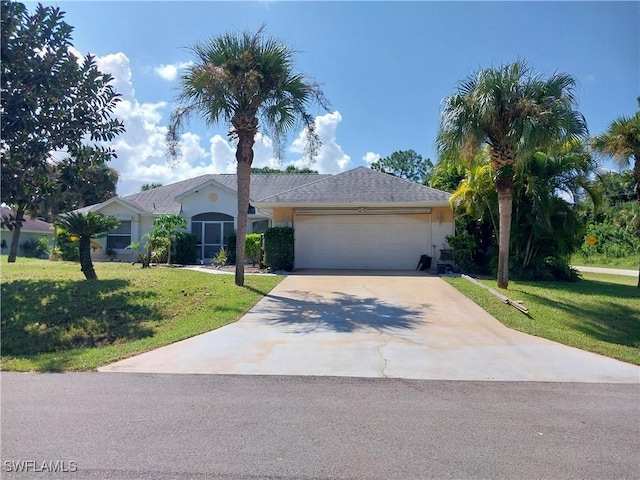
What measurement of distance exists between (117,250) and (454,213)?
1712 cm

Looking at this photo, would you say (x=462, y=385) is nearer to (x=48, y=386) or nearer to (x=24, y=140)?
(x=48, y=386)

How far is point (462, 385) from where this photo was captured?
19.4 feet

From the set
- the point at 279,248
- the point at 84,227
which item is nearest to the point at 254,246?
the point at 279,248

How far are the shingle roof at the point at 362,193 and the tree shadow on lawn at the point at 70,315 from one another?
7996mm

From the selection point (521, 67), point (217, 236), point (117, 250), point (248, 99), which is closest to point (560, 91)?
point (521, 67)

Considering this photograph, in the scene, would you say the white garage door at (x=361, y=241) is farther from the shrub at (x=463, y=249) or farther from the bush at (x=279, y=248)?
the bush at (x=279, y=248)

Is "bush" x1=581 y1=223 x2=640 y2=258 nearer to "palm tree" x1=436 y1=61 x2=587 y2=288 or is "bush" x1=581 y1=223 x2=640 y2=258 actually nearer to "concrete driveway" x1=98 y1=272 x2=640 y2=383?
"palm tree" x1=436 y1=61 x2=587 y2=288

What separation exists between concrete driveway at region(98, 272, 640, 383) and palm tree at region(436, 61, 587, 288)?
4.36 m

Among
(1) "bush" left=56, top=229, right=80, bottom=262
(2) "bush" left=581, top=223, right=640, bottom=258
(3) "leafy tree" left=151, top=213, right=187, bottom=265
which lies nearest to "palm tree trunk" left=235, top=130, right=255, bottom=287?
(3) "leafy tree" left=151, top=213, right=187, bottom=265

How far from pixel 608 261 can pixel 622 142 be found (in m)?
21.5

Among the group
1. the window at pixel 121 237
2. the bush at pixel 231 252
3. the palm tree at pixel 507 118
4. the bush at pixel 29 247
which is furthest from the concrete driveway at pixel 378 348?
the bush at pixel 29 247

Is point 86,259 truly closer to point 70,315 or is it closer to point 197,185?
point 70,315

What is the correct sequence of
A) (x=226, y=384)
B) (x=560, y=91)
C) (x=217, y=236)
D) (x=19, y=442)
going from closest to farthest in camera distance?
(x=19, y=442) → (x=226, y=384) → (x=560, y=91) → (x=217, y=236)

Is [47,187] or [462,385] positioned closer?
[462,385]
